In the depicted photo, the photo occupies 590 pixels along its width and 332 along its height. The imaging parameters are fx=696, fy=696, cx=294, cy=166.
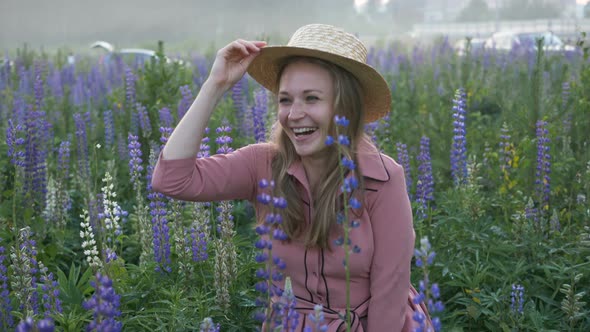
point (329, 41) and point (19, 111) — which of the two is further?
point (19, 111)

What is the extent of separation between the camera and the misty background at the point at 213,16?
131ft

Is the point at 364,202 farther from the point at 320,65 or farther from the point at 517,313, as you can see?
the point at 517,313

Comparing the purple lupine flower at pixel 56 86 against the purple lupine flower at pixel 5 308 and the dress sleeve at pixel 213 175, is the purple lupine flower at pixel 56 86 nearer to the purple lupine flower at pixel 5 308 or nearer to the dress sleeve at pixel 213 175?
the purple lupine flower at pixel 5 308

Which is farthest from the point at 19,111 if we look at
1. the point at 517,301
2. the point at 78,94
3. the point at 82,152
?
the point at 517,301

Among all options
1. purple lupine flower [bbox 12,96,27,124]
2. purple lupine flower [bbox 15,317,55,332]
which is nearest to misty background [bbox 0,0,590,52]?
purple lupine flower [bbox 12,96,27,124]

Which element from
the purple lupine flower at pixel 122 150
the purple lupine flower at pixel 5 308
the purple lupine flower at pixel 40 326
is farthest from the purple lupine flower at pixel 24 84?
the purple lupine flower at pixel 40 326

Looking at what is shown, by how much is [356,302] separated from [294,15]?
4684cm

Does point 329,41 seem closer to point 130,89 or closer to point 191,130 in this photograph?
point 191,130

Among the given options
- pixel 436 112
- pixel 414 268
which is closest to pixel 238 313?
pixel 414 268

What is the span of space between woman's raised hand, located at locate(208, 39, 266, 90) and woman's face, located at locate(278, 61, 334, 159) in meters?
0.18

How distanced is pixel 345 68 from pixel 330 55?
5.9 inches

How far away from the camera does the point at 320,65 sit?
285 cm

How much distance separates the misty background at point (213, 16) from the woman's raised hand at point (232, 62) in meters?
34.9

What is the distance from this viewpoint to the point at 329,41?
111 inches
